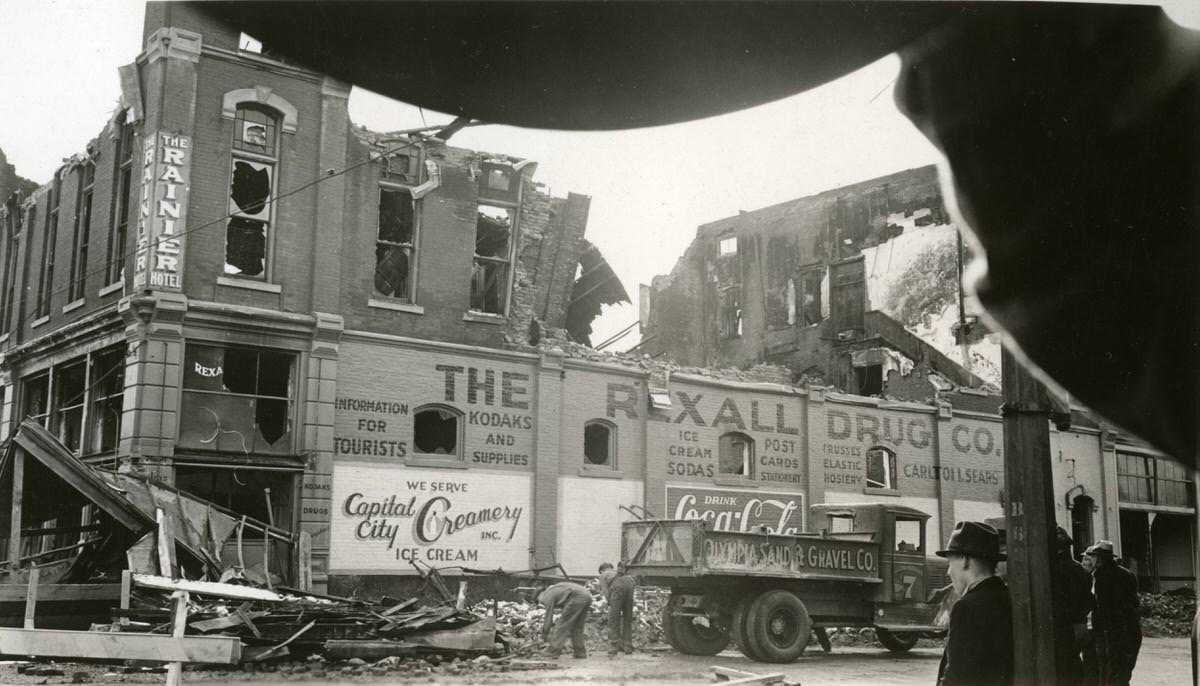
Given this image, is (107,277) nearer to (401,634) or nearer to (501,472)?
(401,634)

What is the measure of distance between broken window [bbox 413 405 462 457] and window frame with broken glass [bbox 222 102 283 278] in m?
4.04

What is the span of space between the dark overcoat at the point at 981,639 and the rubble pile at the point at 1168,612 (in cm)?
1220

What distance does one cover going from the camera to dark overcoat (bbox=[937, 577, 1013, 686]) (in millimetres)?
3609

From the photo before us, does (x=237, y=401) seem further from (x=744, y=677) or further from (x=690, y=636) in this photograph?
(x=744, y=677)

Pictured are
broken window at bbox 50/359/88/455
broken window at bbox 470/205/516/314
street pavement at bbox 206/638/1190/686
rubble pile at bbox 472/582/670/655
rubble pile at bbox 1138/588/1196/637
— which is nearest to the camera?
street pavement at bbox 206/638/1190/686

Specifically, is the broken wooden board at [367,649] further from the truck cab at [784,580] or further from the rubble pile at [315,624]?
the truck cab at [784,580]

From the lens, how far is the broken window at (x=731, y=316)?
1819 cm

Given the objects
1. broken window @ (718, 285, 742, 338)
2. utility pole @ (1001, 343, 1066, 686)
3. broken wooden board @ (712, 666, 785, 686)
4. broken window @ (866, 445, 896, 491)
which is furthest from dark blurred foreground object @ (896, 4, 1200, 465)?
broken window @ (866, 445, 896, 491)

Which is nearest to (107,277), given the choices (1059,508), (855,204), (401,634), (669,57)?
(401,634)

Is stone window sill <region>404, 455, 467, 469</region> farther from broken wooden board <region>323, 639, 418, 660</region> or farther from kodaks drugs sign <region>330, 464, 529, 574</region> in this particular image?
broken wooden board <region>323, 639, 418, 660</region>

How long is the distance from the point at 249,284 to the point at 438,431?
433 cm

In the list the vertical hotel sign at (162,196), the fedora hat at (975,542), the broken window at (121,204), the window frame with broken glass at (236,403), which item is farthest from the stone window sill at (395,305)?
the fedora hat at (975,542)

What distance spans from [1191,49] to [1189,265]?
56cm

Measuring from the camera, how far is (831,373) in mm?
18562
